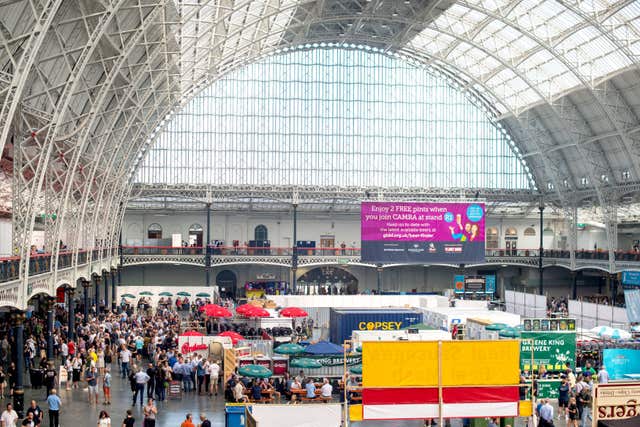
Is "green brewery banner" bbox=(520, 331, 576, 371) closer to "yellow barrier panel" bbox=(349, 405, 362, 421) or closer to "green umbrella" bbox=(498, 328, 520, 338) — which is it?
"green umbrella" bbox=(498, 328, 520, 338)

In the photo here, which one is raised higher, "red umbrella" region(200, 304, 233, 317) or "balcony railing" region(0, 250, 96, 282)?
"balcony railing" region(0, 250, 96, 282)

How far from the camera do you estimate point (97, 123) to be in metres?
41.0

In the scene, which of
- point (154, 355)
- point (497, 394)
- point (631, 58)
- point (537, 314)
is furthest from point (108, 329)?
point (631, 58)

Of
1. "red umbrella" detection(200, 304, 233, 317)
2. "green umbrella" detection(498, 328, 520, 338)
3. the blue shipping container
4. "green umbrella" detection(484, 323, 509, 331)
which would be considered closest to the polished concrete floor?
"green umbrella" detection(498, 328, 520, 338)

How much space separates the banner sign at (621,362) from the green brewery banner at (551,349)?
3.30 meters

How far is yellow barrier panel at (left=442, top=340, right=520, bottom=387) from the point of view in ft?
38.9

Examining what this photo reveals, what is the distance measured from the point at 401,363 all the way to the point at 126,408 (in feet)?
51.8

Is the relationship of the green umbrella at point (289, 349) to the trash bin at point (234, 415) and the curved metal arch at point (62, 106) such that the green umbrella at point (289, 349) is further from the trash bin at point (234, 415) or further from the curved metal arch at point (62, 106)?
the curved metal arch at point (62, 106)

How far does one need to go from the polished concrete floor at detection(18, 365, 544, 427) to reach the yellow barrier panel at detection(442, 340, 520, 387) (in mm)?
11501

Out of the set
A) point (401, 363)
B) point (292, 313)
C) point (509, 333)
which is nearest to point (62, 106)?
point (401, 363)

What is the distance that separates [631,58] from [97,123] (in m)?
31.0

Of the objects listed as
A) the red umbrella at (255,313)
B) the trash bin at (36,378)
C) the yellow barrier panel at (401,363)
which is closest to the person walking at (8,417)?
the trash bin at (36,378)

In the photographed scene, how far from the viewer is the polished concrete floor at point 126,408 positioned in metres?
23.1

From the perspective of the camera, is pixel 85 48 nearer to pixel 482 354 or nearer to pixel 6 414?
pixel 6 414
